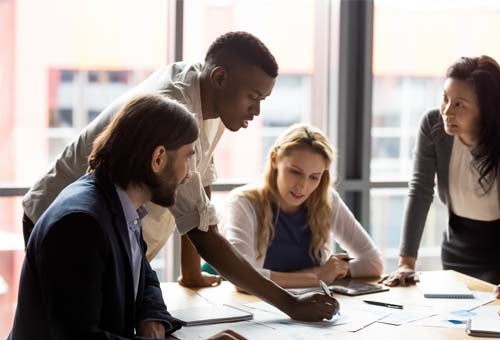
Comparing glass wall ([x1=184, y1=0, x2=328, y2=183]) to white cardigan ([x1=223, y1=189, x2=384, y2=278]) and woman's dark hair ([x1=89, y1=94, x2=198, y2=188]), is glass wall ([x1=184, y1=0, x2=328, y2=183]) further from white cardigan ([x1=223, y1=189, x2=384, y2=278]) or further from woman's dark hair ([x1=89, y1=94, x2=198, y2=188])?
woman's dark hair ([x1=89, y1=94, x2=198, y2=188])

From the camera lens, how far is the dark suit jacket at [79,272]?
1.60m

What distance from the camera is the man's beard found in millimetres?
1823

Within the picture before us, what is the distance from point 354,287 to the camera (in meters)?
2.60

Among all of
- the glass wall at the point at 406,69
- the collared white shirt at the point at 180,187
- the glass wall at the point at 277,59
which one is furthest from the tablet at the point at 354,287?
the glass wall at the point at 406,69

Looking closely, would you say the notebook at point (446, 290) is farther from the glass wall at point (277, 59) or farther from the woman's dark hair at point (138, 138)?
the glass wall at point (277, 59)

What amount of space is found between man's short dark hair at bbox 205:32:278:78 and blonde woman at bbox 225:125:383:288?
57cm

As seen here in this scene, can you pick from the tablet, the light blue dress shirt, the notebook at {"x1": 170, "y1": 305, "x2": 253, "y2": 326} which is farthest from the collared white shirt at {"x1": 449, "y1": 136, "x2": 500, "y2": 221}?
the light blue dress shirt

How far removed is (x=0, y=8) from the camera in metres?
3.47

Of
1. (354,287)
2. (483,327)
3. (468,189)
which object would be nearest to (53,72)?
(354,287)

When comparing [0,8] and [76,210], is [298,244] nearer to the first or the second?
[76,210]

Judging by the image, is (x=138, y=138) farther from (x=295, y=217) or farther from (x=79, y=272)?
(x=295, y=217)

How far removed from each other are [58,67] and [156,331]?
1971 mm

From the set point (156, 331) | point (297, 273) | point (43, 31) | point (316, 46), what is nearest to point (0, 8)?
point (43, 31)

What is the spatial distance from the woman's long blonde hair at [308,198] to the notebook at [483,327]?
0.82m
